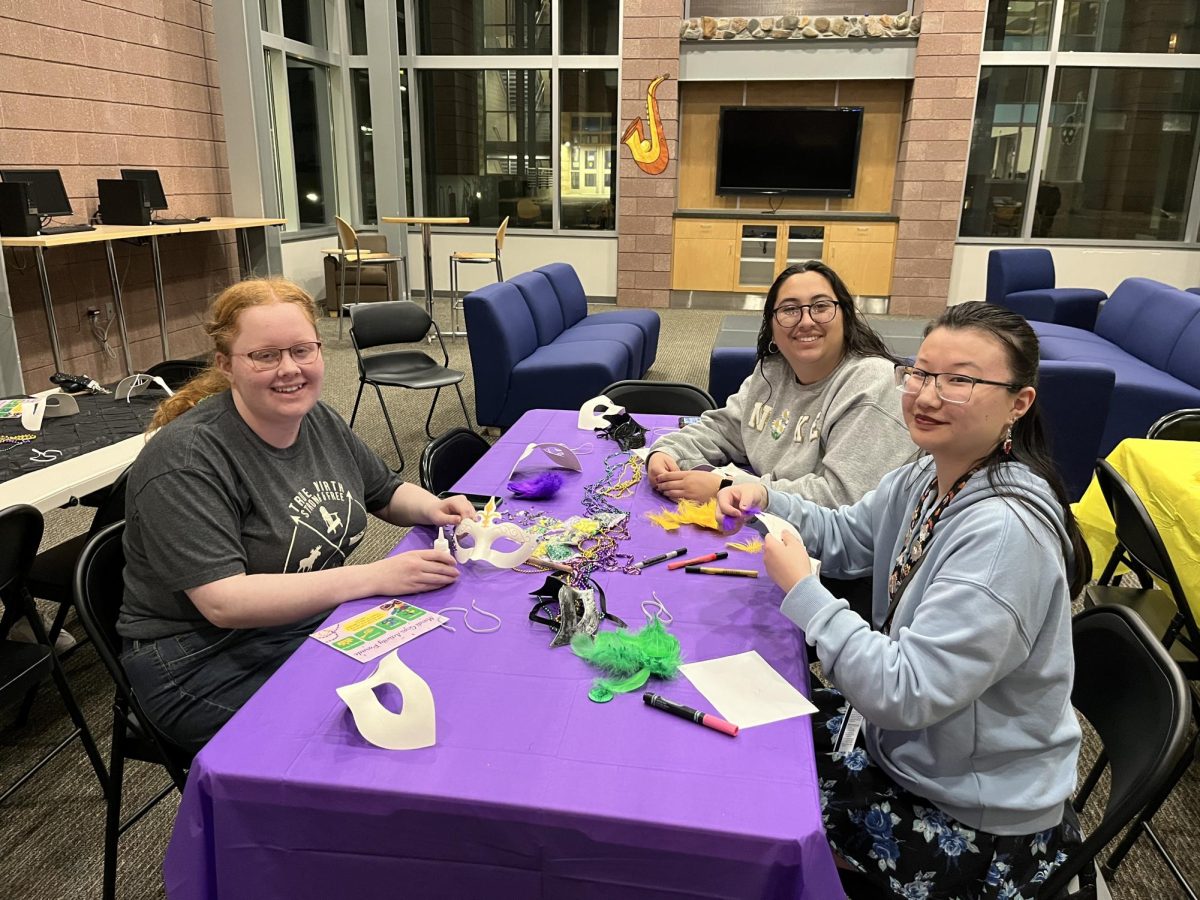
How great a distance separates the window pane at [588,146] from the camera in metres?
9.10

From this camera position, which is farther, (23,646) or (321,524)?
(23,646)

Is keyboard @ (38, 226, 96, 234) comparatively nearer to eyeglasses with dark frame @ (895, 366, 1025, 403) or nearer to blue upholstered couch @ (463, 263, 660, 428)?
blue upholstered couch @ (463, 263, 660, 428)

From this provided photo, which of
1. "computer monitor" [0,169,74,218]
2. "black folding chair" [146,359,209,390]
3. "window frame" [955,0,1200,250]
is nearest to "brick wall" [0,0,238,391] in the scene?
"computer monitor" [0,169,74,218]

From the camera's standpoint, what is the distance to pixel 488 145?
9531 millimetres

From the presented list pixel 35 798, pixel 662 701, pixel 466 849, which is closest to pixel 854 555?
pixel 662 701

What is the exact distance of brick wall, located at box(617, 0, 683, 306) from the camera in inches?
329

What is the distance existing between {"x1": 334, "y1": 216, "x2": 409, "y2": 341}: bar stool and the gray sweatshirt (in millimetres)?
5772

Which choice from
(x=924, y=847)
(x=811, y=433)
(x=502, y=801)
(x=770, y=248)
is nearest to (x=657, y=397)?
(x=811, y=433)

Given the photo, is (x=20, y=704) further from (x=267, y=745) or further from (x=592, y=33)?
(x=592, y=33)

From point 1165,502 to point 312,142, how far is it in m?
8.69

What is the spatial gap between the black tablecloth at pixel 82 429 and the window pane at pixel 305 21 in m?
6.42

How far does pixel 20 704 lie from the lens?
239 centimetres

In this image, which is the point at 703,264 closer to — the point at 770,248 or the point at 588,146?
the point at 770,248

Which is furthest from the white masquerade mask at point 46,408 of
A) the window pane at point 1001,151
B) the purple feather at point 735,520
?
the window pane at point 1001,151
